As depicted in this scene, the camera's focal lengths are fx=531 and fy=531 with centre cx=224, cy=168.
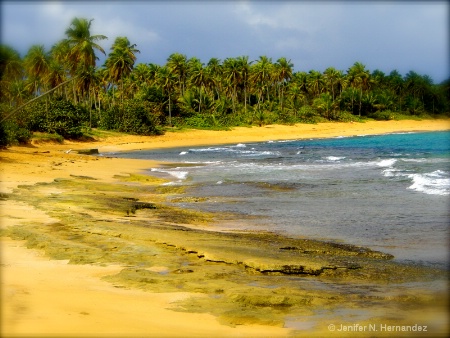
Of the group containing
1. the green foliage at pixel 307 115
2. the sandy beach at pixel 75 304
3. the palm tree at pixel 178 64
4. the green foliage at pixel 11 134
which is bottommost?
the sandy beach at pixel 75 304

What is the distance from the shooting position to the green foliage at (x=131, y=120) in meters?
65.7

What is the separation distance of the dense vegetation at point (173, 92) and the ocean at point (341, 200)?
55.1ft

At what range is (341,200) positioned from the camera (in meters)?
20.0

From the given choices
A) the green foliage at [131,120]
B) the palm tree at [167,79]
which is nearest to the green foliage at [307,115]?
the palm tree at [167,79]

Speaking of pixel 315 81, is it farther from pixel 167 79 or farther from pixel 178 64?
pixel 167 79

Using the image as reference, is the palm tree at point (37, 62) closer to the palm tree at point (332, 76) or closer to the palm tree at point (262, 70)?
Result: the palm tree at point (262, 70)

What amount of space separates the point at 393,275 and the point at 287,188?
13986mm

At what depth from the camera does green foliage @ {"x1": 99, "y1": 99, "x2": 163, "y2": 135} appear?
65.7m

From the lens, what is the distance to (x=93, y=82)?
65500 millimetres

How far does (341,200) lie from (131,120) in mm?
48948

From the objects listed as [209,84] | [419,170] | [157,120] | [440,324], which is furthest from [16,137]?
[209,84]

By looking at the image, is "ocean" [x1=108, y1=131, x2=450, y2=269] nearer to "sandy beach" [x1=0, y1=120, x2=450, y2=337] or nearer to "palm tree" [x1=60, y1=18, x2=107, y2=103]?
"sandy beach" [x1=0, y1=120, x2=450, y2=337]

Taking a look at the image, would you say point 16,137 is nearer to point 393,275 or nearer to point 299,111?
point 393,275

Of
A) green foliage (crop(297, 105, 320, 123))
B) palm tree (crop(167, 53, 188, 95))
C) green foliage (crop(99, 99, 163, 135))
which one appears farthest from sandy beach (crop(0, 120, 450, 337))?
green foliage (crop(297, 105, 320, 123))
